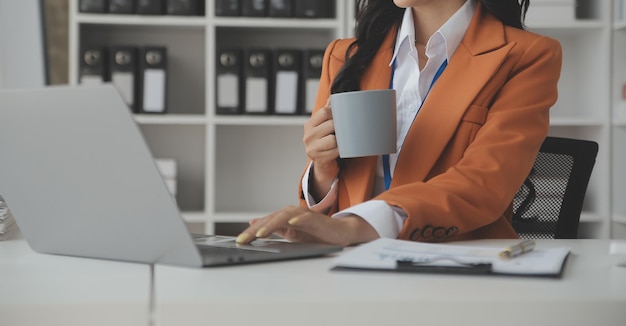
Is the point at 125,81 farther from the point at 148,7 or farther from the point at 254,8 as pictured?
the point at 254,8

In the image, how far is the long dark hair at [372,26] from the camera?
1.58 metres

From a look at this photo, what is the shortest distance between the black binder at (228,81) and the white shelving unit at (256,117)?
3 cm

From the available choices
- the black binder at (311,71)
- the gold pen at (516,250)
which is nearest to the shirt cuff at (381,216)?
the gold pen at (516,250)

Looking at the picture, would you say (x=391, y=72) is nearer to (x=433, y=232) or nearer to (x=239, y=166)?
(x=433, y=232)

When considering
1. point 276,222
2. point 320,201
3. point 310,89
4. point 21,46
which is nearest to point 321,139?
point 320,201

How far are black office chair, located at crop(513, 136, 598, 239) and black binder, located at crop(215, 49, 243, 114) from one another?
5.27 feet

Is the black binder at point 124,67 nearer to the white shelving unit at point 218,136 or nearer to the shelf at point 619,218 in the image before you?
the white shelving unit at point 218,136

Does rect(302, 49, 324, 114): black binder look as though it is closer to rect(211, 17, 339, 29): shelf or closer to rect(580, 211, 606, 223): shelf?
rect(211, 17, 339, 29): shelf

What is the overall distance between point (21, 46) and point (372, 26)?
2088mm

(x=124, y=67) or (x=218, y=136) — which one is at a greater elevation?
(x=124, y=67)

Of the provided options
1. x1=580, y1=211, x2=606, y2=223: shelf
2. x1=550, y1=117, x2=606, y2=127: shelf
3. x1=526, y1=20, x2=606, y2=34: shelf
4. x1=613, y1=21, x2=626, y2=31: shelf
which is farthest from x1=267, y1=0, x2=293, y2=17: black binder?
x1=580, y1=211, x2=606, y2=223: shelf

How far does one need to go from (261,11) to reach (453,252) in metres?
2.33

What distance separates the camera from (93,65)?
3111 mm

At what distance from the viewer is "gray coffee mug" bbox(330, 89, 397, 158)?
1238 mm
